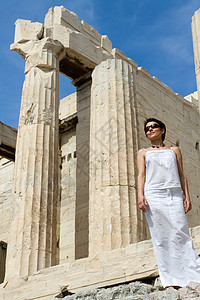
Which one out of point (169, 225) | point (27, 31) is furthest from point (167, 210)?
point (27, 31)

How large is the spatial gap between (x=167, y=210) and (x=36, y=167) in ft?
24.4

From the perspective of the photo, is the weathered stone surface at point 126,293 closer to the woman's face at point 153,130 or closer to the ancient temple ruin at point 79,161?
the ancient temple ruin at point 79,161

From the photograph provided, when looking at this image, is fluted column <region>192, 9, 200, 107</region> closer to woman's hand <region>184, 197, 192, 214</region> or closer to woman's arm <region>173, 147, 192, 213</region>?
woman's arm <region>173, 147, 192, 213</region>

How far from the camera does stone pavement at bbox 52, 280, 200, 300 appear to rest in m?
5.53

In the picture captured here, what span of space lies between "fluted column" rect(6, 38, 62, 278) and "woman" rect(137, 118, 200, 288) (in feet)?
20.5

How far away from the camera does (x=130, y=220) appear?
1130 centimetres

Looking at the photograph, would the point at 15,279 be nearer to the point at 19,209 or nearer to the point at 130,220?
the point at 19,209

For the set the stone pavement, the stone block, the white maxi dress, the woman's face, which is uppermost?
the stone block

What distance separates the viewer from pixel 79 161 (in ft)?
56.0

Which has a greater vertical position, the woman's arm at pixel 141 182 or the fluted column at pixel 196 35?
the fluted column at pixel 196 35

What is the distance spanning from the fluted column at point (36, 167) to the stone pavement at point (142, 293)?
415 cm

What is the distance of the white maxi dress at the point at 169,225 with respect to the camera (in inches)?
231

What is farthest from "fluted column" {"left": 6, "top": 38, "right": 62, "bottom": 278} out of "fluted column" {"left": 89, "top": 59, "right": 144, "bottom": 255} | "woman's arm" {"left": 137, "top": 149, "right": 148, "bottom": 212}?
"woman's arm" {"left": 137, "top": 149, "right": 148, "bottom": 212}

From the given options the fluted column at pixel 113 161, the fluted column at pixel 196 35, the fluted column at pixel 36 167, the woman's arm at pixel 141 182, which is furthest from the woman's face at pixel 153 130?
the fluted column at pixel 36 167
